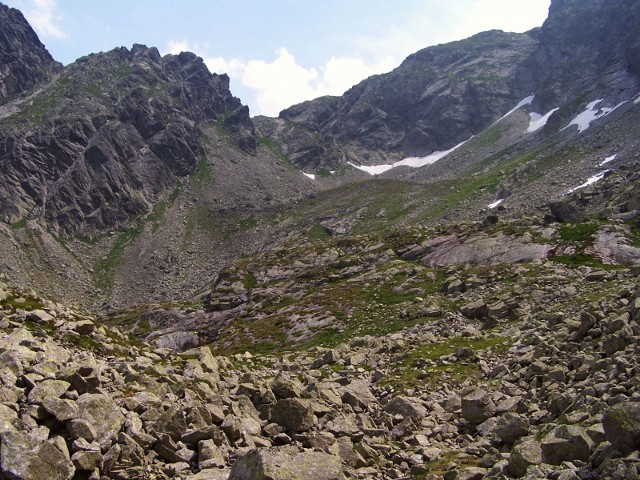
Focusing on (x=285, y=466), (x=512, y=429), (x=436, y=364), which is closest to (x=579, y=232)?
(x=436, y=364)

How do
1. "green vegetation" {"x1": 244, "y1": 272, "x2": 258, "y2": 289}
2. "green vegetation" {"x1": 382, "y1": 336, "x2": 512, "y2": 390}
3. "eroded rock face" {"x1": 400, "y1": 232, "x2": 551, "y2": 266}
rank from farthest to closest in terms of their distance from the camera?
"green vegetation" {"x1": 244, "y1": 272, "x2": 258, "y2": 289} < "eroded rock face" {"x1": 400, "y1": 232, "x2": 551, "y2": 266} < "green vegetation" {"x1": 382, "y1": 336, "x2": 512, "y2": 390}

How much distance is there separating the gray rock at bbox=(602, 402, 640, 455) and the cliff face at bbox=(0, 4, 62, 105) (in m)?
208

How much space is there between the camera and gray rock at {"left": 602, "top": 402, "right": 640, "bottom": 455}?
332 inches

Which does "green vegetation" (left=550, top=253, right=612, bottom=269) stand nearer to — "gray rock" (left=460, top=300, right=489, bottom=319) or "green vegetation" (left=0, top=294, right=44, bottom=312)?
"gray rock" (left=460, top=300, right=489, bottom=319)

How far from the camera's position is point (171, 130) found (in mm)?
190375

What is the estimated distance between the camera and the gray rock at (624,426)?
8.43 m

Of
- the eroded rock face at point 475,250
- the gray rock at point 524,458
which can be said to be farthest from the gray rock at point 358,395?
the eroded rock face at point 475,250

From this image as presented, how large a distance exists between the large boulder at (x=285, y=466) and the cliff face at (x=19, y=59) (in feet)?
667

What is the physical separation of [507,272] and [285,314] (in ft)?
81.1

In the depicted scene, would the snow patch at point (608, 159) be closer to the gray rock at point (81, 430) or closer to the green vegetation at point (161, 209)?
the gray rock at point (81, 430)

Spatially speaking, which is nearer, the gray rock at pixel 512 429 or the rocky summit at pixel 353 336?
the rocky summit at pixel 353 336

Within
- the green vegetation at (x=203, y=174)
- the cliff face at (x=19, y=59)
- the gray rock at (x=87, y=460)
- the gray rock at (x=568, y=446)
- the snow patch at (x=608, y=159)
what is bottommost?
the gray rock at (x=568, y=446)

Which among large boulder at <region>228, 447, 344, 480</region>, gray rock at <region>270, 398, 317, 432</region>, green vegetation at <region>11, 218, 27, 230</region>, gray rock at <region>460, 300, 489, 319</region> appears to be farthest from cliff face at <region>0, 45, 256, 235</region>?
large boulder at <region>228, 447, 344, 480</region>

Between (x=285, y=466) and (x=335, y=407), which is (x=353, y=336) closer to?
(x=335, y=407)
